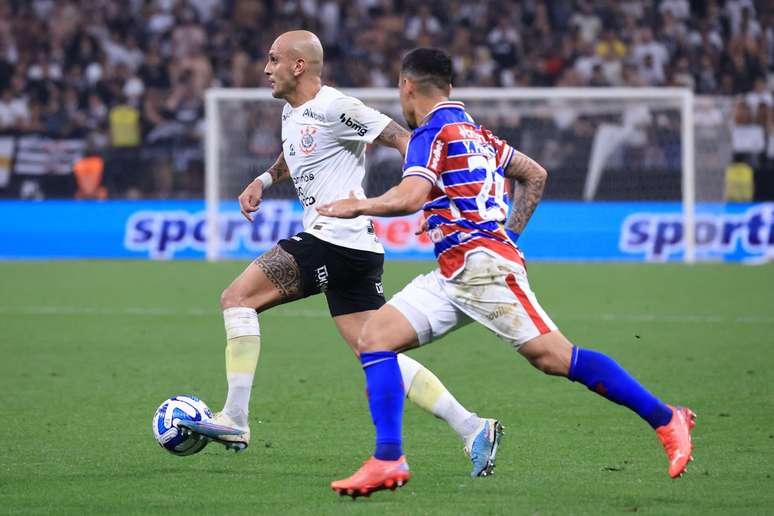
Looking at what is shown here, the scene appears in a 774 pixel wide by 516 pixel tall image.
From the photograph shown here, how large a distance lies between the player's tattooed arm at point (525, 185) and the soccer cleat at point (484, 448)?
95 centimetres

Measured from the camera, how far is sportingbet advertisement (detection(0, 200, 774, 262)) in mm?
19484

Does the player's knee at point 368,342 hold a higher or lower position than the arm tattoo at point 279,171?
lower

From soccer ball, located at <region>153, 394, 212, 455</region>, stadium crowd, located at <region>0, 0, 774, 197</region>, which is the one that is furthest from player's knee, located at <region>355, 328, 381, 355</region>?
stadium crowd, located at <region>0, 0, 774, 197</region>

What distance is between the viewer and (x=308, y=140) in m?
7.01

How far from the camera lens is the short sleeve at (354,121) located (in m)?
6.84

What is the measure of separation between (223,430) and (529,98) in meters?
14.5

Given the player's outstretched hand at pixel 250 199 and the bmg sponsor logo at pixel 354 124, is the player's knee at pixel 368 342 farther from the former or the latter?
the player's outstretched hand at pixel 250 199

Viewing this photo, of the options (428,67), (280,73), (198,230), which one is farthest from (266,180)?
(198,230)

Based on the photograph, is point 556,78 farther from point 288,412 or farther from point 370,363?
point 370,363

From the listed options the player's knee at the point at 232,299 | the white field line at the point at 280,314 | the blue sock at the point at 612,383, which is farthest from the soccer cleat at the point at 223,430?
the white field line at the point at 280,314

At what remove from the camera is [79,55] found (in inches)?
995

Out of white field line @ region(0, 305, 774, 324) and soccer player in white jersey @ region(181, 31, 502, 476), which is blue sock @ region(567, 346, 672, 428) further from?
white field line @ region(0, 305, 774, 324)

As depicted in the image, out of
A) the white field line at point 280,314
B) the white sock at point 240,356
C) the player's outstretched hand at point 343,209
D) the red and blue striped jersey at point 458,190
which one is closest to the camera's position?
the player's outstretched hand at point 343,209

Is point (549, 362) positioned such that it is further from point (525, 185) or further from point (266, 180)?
point (266, 180)
